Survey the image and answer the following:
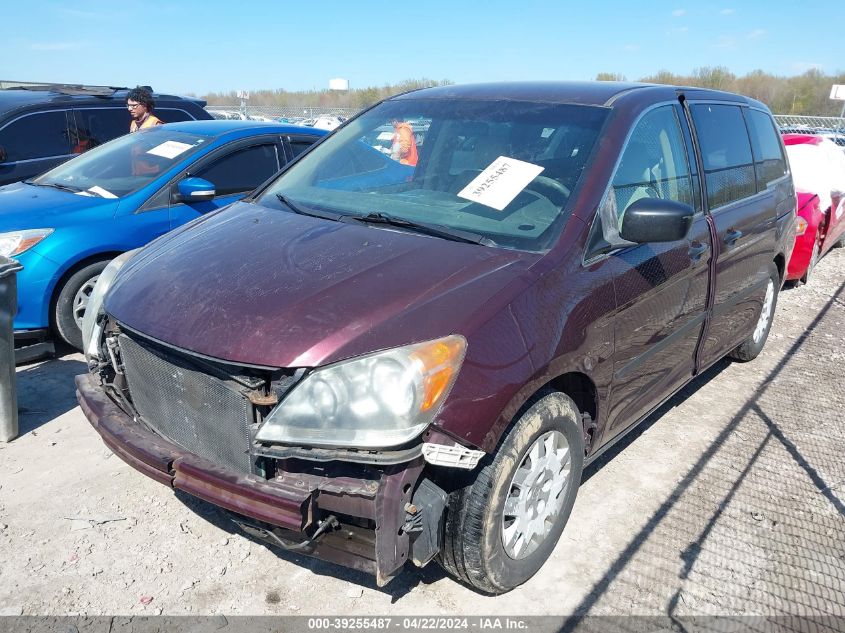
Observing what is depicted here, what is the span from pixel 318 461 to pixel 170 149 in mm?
4143

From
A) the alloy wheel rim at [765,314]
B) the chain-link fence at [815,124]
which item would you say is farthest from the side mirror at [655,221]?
the chain-link fence at [815,124]

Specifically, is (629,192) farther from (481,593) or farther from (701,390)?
(701,390)

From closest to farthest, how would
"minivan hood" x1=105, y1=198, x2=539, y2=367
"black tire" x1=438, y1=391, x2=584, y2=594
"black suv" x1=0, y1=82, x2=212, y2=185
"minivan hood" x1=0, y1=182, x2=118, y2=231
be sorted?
"minivan hood" x1=105, y1=198, x2=539, y2=367 < "black tire" x1=438, y1=391, x2=584, y2=594 < "minivan hood" x1=0, y1=182, x2=118, y2=231 < "black suv" x1=0, y1=82, x2=212, y2=185

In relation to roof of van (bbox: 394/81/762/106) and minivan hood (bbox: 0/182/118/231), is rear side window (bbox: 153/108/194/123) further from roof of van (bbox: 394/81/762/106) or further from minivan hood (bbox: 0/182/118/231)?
roof of van (bbox: 394/81/762/106)

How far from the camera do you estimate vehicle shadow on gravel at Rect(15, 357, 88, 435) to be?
13.2 ft

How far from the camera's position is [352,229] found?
2910mm

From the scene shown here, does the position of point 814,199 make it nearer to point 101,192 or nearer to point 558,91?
point 558,91

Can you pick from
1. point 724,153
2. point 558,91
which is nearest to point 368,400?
point 558,91

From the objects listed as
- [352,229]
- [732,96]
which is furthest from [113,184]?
[732,96]

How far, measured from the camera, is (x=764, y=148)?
4.65 m

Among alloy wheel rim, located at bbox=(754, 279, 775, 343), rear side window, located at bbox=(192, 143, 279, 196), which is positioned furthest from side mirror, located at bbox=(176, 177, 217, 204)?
alloy wheel rim, located at bbox=(754, 279, 775, 343)

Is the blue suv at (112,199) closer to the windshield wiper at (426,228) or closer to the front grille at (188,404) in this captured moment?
the front grille at (188,404)

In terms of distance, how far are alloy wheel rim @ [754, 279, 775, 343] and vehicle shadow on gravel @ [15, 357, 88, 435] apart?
475cm

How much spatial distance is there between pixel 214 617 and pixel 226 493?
24.9 inches
